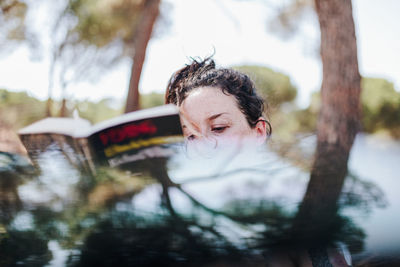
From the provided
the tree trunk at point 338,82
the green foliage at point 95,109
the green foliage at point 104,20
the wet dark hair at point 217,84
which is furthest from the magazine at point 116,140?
the green foliage at point 104,20

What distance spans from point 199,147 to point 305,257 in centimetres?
37

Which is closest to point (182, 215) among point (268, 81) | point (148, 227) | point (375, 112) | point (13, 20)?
point (148, 227)

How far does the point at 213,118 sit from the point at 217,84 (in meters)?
0.12

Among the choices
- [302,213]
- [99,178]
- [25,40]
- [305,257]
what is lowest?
[305,257]

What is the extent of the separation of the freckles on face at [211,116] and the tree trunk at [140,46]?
44cm

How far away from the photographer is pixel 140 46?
1.52 metres

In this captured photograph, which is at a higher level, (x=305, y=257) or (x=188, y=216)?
(x=188, y=216)

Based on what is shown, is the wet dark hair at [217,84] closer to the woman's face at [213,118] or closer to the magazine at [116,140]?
the woman's face at [213,118]

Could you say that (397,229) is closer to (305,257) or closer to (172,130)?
(305,257)

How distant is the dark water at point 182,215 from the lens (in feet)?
2.12

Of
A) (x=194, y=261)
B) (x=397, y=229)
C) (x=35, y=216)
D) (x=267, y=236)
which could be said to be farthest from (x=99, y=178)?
(x=397, y=229)

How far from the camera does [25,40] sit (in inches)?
44.9

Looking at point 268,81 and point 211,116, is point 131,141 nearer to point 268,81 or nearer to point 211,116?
point 211,116

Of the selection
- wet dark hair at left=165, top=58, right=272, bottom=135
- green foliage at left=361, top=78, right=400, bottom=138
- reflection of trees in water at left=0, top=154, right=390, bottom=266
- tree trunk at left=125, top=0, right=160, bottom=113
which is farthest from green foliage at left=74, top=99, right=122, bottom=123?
green foliage at left=361, top=78, right=400, bottom=138
